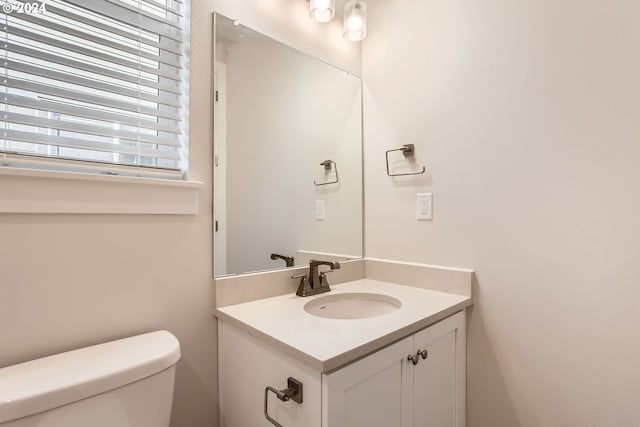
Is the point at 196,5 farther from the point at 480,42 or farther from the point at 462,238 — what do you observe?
the point at 462,238

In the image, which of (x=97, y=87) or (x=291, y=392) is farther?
(x=97, y=87)

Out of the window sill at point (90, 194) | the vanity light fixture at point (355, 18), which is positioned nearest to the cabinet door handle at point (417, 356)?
the window sill at point (90, 194)

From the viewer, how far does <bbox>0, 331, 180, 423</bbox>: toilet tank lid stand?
0.68 metres

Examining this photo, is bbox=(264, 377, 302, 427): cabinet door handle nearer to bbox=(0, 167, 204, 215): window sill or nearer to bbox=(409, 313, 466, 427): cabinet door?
bbox=(409, 313, 466, 427): cabinet door

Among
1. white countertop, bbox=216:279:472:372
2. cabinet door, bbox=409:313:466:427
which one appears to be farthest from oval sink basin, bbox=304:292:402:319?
cabinet door, bbox=409:313:466:427

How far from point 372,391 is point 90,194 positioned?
3.19 ft

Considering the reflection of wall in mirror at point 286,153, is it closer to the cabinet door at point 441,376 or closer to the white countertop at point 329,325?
the white countertop at point 329,325

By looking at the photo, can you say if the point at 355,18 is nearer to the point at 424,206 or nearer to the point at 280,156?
the point at 280,156

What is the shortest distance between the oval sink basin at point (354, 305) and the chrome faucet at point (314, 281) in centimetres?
5

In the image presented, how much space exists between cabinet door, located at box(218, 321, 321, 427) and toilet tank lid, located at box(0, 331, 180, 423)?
0.22m

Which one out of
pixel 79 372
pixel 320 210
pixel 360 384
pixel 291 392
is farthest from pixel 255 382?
pixel 320 210

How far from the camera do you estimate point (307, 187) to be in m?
1.58

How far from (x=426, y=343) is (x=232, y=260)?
2.48ft

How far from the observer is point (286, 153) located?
149cm
